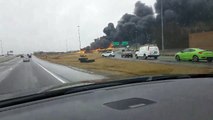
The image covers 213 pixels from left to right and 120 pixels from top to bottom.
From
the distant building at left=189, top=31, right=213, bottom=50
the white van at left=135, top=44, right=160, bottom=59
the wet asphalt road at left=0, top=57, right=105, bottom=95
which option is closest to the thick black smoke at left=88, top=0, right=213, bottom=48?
the distant building at left=189, top=31, right=213, bottom=50

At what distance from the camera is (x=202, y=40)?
56.1m

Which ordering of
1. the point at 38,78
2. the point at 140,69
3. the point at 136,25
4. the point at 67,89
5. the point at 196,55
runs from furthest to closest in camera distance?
the point at 136,25 → the point at 196,55 → the point at 140,69 → the point at 38,78 → the point at 67,89

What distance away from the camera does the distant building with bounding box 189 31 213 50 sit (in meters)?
54.1

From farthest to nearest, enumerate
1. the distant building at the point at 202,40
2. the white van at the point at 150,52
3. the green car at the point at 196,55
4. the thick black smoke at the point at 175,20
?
the thick black smoke at the point at 175,20 → the distant building at the point at 202,40 → the white van at the point at 150,52 → the green car at the point at 196,55

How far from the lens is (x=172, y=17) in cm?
8756

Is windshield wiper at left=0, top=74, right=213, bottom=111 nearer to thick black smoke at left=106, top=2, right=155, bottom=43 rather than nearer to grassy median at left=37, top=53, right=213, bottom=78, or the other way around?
grassy median at left=37, top=53, right=213, bottom=78

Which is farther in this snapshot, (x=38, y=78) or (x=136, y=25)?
(x=136, y=25)

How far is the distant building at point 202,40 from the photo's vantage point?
54.1m

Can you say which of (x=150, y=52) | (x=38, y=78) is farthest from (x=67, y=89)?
(x=150, y=52)

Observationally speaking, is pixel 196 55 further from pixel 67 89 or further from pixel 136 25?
pixel 136 25

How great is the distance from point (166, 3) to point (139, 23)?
50.2 feet

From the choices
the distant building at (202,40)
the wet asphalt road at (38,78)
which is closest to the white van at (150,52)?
the distant building at (202,40)

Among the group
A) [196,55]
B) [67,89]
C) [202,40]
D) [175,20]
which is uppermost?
[175,20]

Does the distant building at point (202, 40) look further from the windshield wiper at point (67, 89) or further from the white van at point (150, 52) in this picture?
the windshield wiper at point (67, 89)
